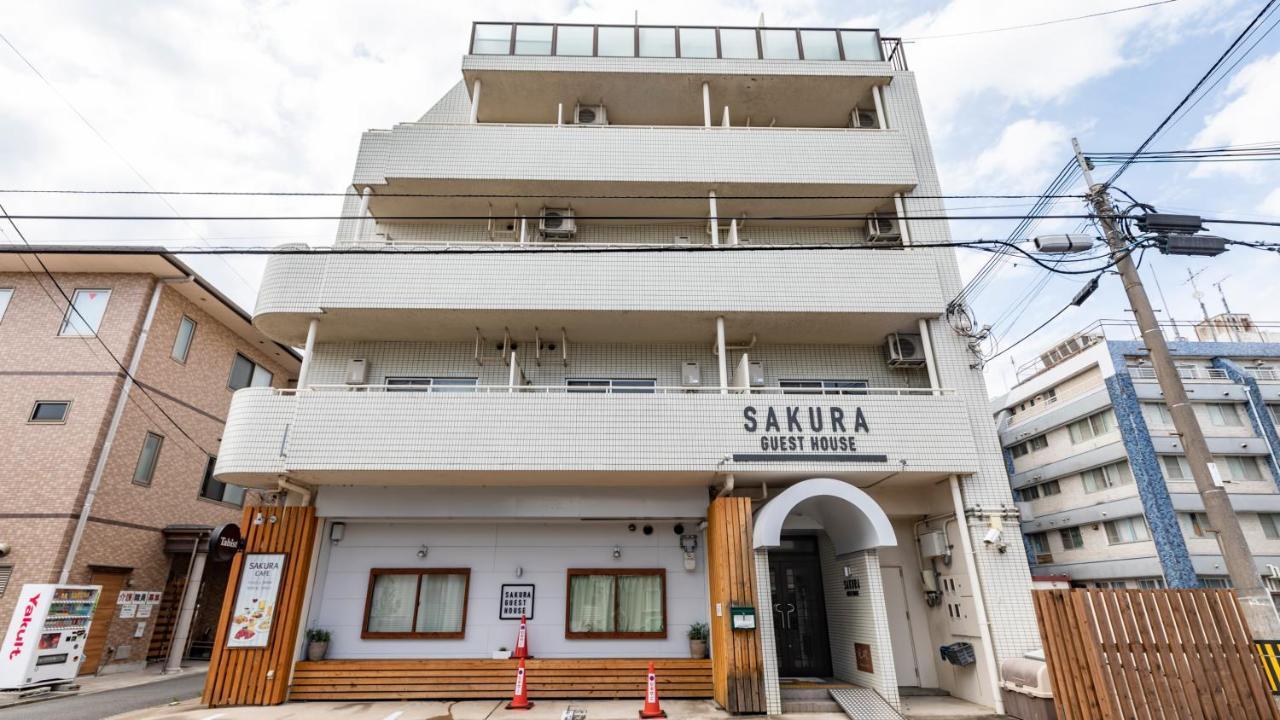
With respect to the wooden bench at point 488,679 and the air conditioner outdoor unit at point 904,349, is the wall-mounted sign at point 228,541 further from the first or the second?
the air conditioner outdoor unit at point 904,349

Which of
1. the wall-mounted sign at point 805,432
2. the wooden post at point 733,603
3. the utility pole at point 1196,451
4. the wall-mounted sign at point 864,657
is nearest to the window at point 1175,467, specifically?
the utility pole at point 1196,451

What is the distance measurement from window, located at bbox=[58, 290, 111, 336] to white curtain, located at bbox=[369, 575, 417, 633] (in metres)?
11.1

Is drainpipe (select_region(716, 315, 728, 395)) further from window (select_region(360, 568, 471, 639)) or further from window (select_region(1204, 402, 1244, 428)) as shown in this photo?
window (select_region(1204, 402, 1244, 428))

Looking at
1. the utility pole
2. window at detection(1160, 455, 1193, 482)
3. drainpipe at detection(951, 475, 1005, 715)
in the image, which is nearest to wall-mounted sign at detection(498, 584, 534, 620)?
drainpipe at detection(951, 475, 1005, 715)

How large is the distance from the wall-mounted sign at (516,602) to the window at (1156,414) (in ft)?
94.6

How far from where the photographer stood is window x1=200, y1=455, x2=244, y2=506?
56.5 ft

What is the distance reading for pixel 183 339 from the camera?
1634 centimetres

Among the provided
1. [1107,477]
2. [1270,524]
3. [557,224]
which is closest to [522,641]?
[557,224]

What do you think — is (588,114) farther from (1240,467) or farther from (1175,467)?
(1240,467)

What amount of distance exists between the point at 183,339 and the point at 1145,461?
120ft

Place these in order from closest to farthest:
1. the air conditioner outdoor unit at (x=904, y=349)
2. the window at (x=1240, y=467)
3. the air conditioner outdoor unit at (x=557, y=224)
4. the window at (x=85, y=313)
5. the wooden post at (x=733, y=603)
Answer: the wooden post at (x=733, y=603)
the air conditioner outdoor unit at (x=904, y=349)
the air conditioner outdoor unit at (x=557, y=224)
the window at (x=85, y=313)
the window at (x=1240, y=467)

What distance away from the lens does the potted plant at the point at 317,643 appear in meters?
10.1

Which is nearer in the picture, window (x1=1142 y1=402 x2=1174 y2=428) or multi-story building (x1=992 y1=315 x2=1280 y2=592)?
multi-story building (x1=992 y1=315 x2=1280 y2=592)

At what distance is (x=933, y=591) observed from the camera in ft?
35.9
